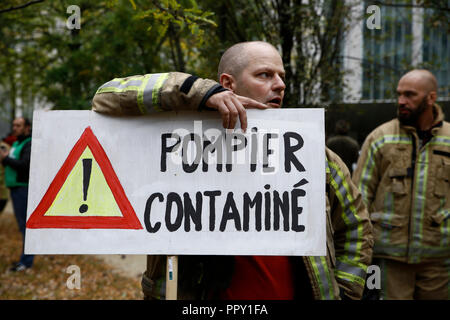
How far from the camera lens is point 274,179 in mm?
1874

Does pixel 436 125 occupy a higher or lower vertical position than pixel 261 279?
higher

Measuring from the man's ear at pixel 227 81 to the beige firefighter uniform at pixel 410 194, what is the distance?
225 centimetres

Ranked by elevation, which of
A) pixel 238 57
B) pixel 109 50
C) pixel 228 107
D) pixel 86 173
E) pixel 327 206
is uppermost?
pixel 109 50

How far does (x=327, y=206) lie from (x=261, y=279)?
0.40 meters

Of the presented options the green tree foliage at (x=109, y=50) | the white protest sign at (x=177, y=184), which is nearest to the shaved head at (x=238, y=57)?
the white protest sign at (x=177, y=184)

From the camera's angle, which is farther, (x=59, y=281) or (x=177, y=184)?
(x=59, y=281)

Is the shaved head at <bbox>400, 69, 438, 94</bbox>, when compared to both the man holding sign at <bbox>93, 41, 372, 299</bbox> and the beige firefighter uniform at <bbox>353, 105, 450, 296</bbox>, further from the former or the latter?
the man holding sign at <bbox>93, 41, 372, 299</bbox>

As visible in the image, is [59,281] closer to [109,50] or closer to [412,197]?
[109,50]

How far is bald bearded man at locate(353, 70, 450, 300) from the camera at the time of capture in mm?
3955

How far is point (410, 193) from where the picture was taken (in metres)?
4.00

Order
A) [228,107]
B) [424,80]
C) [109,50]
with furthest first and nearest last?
[109,50], [424,80], [228,107]

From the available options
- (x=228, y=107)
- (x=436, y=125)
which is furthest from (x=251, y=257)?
(x=436, y=125)

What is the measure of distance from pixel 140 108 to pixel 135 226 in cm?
44
